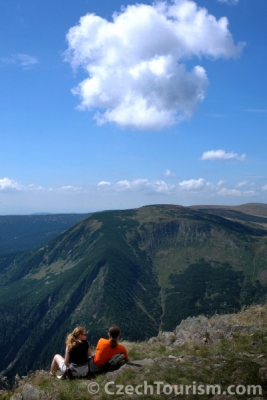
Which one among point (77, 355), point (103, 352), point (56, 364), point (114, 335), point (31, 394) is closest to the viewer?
point (31, 394)

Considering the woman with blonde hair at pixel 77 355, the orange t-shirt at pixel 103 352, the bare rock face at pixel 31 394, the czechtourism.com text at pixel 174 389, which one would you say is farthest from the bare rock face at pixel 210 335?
the bare rock face at pixel 31 394

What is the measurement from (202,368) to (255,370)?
228 cm

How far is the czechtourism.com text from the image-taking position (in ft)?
34.9

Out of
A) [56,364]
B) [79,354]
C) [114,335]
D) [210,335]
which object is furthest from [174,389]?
[210,335]

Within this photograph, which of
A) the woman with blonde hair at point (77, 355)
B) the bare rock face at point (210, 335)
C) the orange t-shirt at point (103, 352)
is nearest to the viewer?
the woman with blonde hair at point (77, 355)

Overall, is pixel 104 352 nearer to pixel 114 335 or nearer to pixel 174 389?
pixel 114 335

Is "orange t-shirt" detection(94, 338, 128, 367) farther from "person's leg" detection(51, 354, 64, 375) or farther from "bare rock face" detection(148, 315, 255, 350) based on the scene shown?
"bare rock face" detection(148, 315, 255, 350)

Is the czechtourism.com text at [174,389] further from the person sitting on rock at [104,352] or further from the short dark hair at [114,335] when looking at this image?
the short dark hair at [114,335]

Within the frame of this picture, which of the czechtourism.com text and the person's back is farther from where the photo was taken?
the person's back

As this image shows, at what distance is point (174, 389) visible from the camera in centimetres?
1127

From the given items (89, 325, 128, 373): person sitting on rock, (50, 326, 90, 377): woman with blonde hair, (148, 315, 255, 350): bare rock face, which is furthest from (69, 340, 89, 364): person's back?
(148, 315, 255, 350): bare rock face

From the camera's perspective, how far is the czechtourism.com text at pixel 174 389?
1064cm

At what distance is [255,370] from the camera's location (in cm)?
1182

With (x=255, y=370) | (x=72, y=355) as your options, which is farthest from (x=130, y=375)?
(x=255, y=370)
